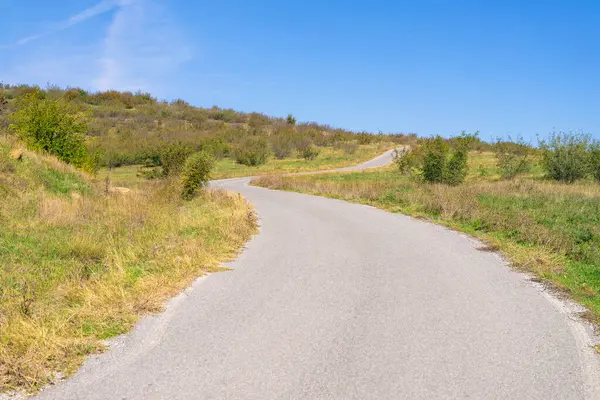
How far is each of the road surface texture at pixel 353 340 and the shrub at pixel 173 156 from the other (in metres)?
16.8

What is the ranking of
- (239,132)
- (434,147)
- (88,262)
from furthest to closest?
(239,132) → (434,147) → (88,262)

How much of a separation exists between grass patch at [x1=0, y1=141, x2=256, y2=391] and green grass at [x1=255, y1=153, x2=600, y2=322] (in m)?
6.02

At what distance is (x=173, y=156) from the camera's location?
25.4m

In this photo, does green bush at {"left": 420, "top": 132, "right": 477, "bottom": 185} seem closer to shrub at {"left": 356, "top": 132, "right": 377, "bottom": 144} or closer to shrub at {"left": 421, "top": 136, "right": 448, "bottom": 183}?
shrub at {"left": 421, "top": 136, "right": 448, "bottom": 183}

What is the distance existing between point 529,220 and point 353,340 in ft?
30.2

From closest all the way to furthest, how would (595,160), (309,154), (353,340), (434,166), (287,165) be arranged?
(353,340) → (434,166) → (595,160) → (287,165) → (309,154)

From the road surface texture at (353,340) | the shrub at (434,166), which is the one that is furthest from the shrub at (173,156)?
the road surface texture at (353,340)

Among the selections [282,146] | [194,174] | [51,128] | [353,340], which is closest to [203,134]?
[282,146]

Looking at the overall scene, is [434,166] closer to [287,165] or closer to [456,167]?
[456,167]

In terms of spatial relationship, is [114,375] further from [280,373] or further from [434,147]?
[434,147]

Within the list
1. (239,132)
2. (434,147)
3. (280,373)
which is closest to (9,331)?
(280,373)

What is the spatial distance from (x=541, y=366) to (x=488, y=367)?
0.54 meters

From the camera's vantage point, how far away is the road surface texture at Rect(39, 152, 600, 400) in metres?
4.14

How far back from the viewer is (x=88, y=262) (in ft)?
29.7
